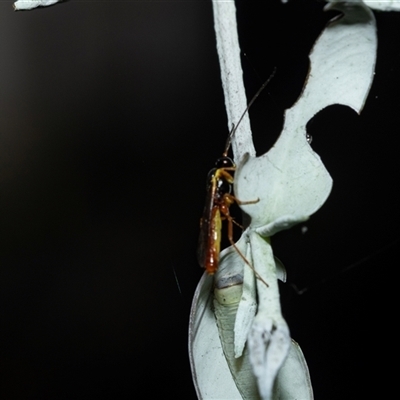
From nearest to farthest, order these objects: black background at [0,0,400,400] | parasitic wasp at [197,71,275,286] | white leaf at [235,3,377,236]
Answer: white leaf at [235,3,377,236] → parasitic wasp at [197,71,275,286] → black background at [0,0,400,400]

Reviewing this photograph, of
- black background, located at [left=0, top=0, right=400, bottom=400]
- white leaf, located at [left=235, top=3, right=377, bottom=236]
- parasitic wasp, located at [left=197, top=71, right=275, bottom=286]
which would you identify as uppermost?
white leaf, located at [left=235, top=3, right=377, bottom=236]

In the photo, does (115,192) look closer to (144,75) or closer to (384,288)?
(144,75)

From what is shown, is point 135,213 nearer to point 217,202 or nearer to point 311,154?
point 217,202

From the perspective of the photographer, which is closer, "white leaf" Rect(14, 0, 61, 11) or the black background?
"white leaf" Rect(14, 0, 61, 11)

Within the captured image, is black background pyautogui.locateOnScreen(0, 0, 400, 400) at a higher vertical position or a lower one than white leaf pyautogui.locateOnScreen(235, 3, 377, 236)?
lower

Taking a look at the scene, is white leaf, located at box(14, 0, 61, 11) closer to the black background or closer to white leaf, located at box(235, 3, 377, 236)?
white leaf, located at box(235, 3, 377, 236)

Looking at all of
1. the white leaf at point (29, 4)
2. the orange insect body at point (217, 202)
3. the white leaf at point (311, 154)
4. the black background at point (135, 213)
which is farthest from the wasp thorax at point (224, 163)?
the black background at point (135, 213)

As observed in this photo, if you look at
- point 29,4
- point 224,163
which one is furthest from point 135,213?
point 29,4

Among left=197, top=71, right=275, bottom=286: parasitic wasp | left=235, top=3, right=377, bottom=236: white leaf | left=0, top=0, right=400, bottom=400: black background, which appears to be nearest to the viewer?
left=235, top=3, right=377, bottom=236: white leaf

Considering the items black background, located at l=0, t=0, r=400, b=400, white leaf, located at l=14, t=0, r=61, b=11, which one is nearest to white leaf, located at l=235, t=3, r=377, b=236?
white leaf, located at l=14, t=0, r=61, b=11
